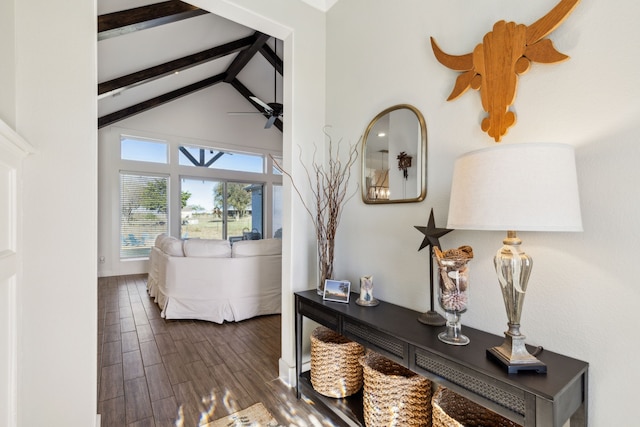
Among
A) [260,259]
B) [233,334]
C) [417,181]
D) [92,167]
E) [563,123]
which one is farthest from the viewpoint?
[260,259]

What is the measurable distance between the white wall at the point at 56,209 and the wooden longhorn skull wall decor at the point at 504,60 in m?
1.87

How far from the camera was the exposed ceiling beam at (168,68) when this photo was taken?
4324 mm

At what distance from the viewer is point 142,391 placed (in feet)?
6.86

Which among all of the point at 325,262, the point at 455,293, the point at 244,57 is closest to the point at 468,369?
the point at 455,293

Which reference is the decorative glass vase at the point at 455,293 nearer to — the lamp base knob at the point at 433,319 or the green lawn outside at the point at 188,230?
the lamp base knob at the point at 433,319

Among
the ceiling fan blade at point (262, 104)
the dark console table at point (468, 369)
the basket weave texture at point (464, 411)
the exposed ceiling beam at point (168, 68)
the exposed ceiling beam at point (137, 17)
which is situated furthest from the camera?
the ceiling fan blade at point (262, 104)

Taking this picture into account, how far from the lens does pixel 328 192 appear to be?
233cm

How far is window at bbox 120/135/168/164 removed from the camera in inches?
244

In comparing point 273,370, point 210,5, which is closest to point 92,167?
point 210,5

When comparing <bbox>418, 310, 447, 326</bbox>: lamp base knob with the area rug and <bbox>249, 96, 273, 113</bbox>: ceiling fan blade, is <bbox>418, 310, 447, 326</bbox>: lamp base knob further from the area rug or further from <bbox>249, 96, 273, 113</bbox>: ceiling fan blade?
<bbox>249, 96, 273, 113</bbox>: ceiling fan blade

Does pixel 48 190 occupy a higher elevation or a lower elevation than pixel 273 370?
higher

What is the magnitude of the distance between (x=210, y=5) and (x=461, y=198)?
6.54 feet

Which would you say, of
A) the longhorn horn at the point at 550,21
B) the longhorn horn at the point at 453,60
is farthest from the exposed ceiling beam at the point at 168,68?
the longhorn horn at the point at 550,21

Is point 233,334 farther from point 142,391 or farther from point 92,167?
point 92,167
